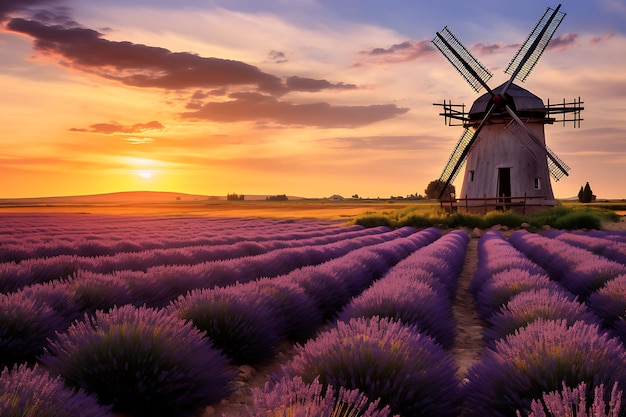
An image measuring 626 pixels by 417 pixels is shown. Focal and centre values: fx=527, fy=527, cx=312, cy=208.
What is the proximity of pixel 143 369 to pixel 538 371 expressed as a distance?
7.59 feet

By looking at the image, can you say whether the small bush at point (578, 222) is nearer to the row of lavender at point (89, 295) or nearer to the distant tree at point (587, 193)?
the row of lavender at point (89, 295)

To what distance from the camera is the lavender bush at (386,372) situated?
282 cm

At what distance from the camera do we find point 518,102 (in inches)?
1206

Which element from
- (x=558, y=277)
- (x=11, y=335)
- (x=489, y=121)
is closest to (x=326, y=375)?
(x=11, y=335)

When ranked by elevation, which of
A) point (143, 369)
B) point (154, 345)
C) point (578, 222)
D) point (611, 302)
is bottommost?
point (578, 222)

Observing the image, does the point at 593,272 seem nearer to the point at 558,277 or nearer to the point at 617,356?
the point at 558,277

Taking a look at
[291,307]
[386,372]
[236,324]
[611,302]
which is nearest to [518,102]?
[611,302]

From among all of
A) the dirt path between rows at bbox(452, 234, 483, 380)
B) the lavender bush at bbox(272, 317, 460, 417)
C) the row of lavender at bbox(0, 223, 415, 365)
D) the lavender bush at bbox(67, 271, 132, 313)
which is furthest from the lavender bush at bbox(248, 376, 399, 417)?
the lavender bush at bbox(67, 271, 132, 313)

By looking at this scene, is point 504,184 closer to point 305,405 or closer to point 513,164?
point 513,164

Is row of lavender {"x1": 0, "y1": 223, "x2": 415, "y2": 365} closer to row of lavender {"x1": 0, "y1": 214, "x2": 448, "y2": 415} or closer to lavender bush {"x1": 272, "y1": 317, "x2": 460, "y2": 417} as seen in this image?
row of lavender {"x1": 0, "y1": 214, "x2": 448, "y2": 415}

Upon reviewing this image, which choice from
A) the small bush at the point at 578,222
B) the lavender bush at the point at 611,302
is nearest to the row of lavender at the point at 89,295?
the lavender bush at the point at 611,302

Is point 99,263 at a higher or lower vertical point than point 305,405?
lower

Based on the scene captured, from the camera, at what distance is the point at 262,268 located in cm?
876

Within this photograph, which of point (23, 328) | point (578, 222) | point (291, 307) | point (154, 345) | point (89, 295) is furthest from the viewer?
point (578, 222)
